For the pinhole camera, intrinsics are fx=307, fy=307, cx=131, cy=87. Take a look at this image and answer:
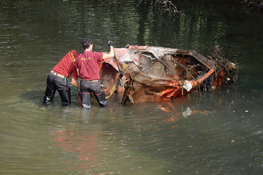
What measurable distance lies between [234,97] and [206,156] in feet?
12.6

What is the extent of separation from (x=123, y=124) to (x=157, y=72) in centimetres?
255

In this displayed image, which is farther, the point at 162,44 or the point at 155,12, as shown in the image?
the point at 155,12

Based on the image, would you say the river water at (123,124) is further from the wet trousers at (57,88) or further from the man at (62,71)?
the man at (62,71)

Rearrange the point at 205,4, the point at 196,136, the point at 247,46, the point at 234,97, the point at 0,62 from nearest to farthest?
the point at 196,136 → the point at 234,97 → the point at 0,62 → the point at 247,46 → the point at 205,4

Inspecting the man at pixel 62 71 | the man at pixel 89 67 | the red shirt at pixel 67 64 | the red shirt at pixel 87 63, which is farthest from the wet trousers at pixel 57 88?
the red shirt at pixel 87 63

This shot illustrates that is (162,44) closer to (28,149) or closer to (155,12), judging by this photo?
(155,12)

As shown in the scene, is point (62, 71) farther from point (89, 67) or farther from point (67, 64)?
point (89, 67)

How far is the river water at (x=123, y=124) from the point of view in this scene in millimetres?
5379

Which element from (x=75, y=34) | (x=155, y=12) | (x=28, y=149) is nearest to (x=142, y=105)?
(x=28, y=149)

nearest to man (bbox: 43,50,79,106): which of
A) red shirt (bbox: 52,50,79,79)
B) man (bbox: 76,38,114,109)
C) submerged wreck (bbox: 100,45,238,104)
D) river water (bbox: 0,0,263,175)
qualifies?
red shirt (bbox: 52,50,79,79)

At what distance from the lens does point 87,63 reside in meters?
7.15

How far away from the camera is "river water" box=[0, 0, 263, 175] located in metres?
5.38

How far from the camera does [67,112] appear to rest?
7641 mm

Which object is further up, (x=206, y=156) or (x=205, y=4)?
(x=205, y=4)
